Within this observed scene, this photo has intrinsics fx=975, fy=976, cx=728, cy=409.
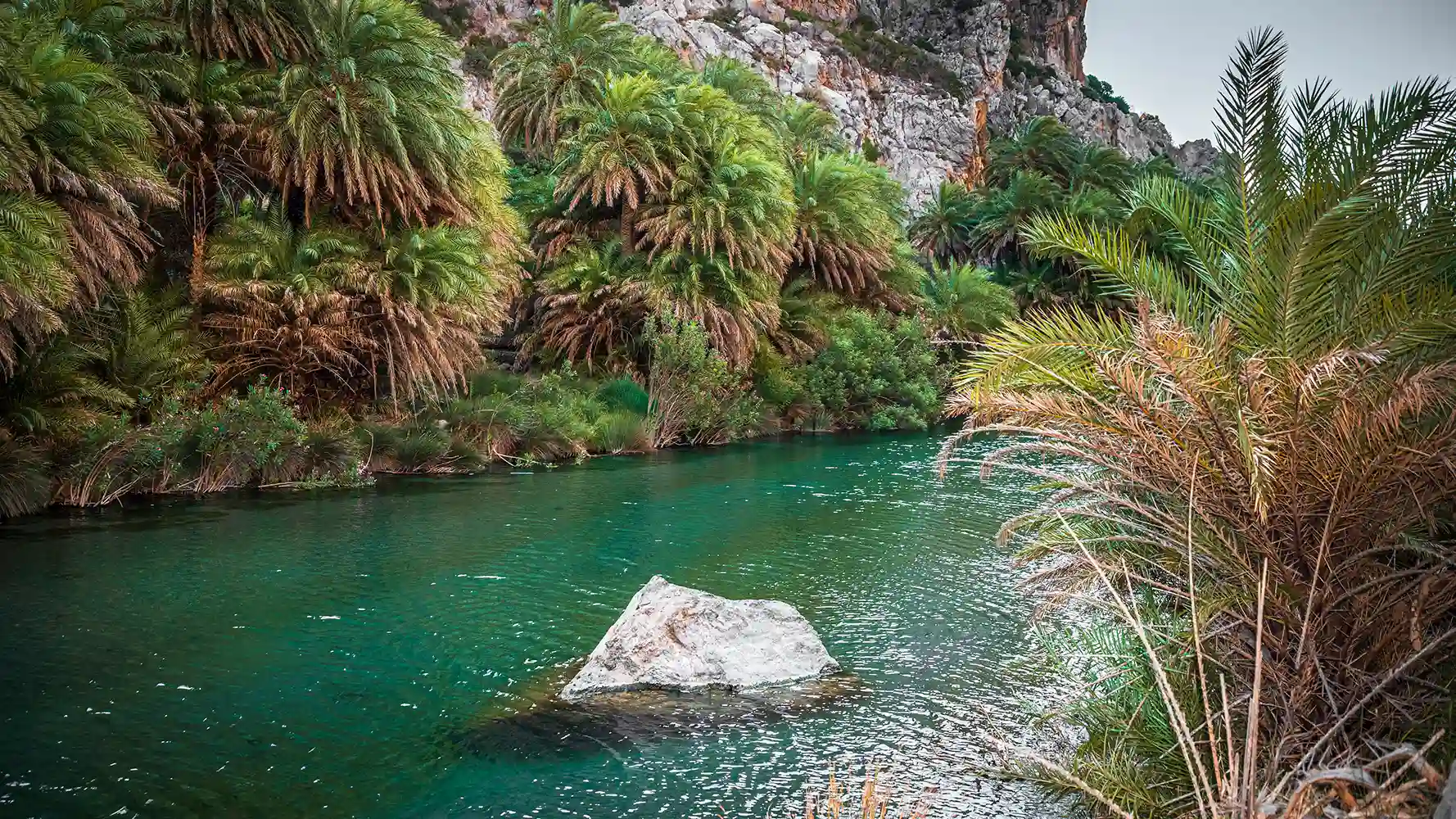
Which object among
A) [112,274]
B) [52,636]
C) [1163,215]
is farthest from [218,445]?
[1163,215]

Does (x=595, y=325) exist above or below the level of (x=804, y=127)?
below

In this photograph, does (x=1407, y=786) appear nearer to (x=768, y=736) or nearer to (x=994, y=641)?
(x=768, y=736)

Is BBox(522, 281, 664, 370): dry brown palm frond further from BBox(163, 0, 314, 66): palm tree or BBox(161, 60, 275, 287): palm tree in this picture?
BBox(163, 0, 314, 66): palm tree

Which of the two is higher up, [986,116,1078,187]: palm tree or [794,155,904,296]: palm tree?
[986,116,1078,187]: palm tree

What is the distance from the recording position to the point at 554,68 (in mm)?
27203

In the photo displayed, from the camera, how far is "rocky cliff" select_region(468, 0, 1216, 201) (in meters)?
54.8

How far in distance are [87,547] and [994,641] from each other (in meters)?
8.80

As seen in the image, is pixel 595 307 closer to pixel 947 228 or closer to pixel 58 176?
pixel 58 176

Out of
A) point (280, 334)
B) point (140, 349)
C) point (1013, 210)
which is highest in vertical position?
point (1013, 210)

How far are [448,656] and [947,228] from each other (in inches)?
1603

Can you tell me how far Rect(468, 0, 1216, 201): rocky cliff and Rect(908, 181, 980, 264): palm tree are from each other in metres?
7.53

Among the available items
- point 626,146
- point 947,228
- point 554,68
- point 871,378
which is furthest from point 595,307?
point 947,228

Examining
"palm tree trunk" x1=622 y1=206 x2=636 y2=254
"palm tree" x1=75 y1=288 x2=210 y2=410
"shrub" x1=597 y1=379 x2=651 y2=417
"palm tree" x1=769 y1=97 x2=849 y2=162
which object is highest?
"palm tree" x1=769 y1=97 x2=849 y2=162

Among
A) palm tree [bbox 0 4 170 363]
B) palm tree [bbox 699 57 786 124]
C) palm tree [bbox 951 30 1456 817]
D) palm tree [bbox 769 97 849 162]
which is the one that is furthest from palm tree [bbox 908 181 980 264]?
palm tree [bbox 951 30 1456 817]
